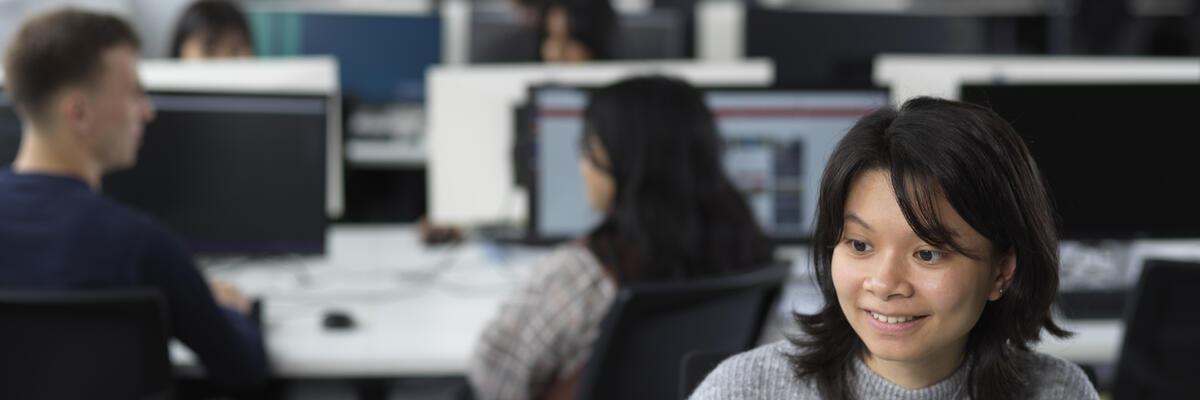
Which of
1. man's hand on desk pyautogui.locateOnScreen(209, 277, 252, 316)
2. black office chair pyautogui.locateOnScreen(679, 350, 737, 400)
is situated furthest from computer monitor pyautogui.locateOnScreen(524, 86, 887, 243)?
black office chair pyautogui.locateOnScreen(679, 350, 737, 400)

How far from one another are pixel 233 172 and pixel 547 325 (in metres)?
0.94

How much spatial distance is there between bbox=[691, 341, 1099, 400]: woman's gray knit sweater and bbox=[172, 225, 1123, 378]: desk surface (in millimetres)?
331

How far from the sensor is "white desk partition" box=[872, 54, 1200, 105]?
2393 mm

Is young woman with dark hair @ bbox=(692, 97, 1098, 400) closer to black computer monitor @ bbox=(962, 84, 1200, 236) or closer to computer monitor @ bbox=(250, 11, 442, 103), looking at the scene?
black computer monitor @ bbox=(962, 84, 1200, 236)

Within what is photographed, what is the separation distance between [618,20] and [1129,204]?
1.61 m

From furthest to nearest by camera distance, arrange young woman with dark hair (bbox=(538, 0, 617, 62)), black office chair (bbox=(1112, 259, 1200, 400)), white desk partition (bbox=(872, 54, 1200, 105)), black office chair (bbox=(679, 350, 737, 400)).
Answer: young woman with dark hair (bbox=(538, 0, 617, 62))
white desk partition (bbox=(872, 54, 1200, 105))
black office chair (bbox=(1112, 259, 1200, 400))
black office chair (bbox=(679, 350, 737, 400))

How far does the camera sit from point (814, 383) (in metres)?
0.94

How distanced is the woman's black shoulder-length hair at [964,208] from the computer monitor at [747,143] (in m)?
1.35

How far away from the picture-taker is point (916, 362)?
897mm

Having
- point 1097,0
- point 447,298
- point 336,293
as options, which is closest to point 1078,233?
point 447,298

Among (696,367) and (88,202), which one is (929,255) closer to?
(696,367)

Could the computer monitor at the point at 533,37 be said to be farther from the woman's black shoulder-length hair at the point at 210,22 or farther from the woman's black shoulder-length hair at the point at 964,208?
the woman's black shoulder-length hair at the point at 964,208

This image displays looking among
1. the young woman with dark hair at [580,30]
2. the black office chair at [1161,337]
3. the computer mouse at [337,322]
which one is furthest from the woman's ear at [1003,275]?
the young woman with dark hair at [580,30]

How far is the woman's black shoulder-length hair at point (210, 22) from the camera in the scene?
3502 mm
